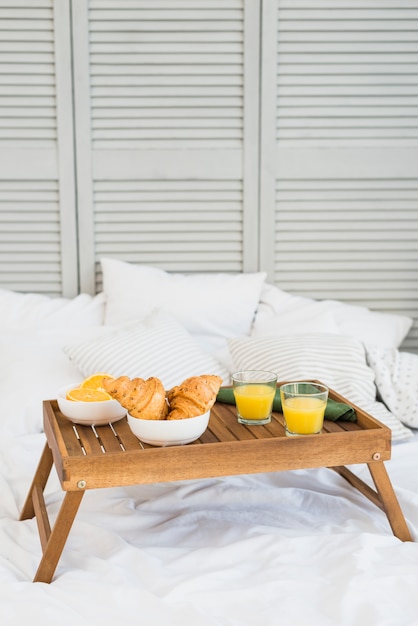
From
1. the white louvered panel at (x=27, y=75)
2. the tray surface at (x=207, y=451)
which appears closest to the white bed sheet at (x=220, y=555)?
the tray surface at (x=207, y=451)

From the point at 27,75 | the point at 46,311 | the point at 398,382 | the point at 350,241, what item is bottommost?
the point at 398,382

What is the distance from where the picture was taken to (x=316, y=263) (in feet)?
8.66

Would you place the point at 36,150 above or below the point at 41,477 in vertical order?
above

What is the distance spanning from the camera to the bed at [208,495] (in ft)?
3.84

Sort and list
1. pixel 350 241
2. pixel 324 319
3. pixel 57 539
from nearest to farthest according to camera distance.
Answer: pixel 57 539, pixel 324 319, pixel 350 241

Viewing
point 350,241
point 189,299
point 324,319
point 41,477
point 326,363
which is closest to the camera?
point 41,477

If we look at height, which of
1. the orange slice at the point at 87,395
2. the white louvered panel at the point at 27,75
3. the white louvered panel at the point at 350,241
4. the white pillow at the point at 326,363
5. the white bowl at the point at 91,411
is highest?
the white louvered panel at the point at 27,75

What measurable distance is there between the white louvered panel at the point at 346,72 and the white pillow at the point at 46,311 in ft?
2.92

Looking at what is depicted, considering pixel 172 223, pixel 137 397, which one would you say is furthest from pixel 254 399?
pixel 172 223

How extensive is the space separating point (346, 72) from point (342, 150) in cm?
26

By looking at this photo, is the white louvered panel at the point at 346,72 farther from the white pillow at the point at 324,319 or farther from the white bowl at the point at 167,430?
the white bowl at the point at 167,430

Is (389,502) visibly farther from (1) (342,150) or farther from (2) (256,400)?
(1) (342,150)

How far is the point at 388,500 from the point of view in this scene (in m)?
1.43

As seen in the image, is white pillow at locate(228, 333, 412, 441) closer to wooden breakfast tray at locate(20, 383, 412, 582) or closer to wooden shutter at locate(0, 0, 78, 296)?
wooden breakfast tray at locate(20, 383, 412, 582)
